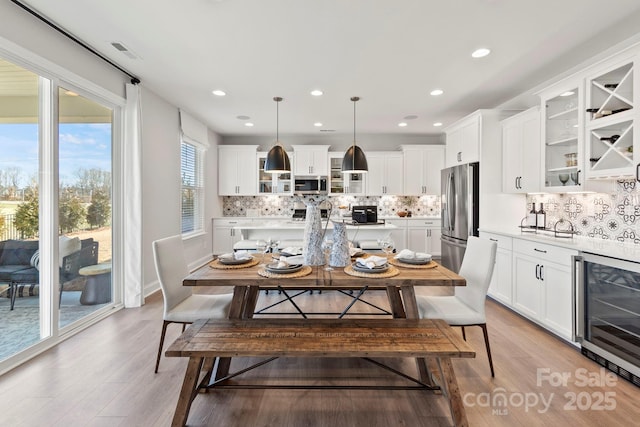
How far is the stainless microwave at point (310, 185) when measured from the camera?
6.80 metres

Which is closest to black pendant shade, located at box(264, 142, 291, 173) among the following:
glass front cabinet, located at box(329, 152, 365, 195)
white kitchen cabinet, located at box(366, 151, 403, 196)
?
glass front cabinet, located at box(329, 152, 365, 195)

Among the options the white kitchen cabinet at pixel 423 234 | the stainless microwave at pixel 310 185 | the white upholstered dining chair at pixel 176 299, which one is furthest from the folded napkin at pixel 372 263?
the stainless microwave at pixel 310 185

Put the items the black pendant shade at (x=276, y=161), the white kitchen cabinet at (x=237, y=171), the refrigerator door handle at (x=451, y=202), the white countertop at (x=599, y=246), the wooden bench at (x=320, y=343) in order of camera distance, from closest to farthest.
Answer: the wooden bench at (x=320, y=343)
the white countertop at (x=599, y=246)
the black pendant shade at (x=276, y=161)
the refrigerator door handle at (x=451, y=202)
the white kitchen cabinet at (x=237, y=171)

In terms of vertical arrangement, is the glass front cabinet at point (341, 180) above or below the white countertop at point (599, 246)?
above

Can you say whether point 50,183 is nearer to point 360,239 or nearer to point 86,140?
point 86,140

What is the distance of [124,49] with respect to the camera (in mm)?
2984

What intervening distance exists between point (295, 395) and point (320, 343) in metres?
0.58

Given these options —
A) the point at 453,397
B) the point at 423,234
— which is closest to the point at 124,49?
the point at 453,397

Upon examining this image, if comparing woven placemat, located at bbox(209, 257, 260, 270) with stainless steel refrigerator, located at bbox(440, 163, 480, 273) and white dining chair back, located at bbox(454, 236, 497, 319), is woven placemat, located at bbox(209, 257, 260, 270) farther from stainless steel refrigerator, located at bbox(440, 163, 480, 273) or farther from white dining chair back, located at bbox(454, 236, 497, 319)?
stainless steel refrigerator, located at bbox(440, 163, 480, 273)

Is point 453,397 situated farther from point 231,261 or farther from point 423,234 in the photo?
point 423,234

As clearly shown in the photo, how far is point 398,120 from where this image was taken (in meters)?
5.66

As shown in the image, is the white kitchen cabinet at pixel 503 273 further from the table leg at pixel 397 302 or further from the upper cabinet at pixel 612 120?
the table leg at pixel 397 302

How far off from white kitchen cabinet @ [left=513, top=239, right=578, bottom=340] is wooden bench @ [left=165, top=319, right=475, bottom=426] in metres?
1.59

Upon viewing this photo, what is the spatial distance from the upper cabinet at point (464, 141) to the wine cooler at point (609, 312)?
2126mm
